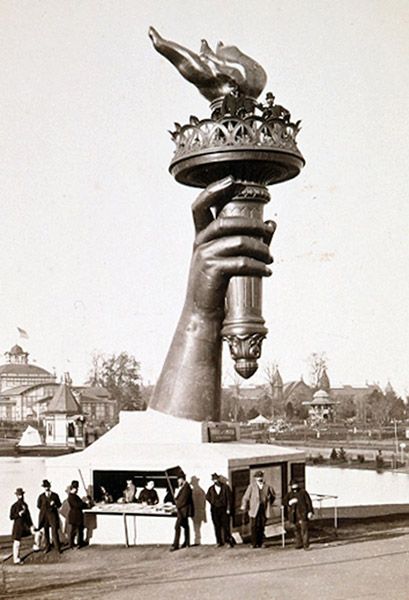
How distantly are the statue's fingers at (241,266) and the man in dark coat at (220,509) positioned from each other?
175 inches

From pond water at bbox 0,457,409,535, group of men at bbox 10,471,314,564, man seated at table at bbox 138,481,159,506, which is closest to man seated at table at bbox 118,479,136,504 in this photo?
man seated at table at bbox 138,481,159,506

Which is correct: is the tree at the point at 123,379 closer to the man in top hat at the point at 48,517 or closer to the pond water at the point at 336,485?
the pond water at the point at 336,485

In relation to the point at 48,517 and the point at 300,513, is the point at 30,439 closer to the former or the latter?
the point at 48,517

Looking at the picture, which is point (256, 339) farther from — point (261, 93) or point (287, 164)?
point (261, 93)

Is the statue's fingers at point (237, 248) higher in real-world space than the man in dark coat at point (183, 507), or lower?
higher

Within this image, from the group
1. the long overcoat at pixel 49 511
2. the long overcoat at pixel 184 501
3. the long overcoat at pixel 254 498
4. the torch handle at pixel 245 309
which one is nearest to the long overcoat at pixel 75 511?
the long overcoat at pixel 49 511

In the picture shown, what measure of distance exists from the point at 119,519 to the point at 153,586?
173 inches

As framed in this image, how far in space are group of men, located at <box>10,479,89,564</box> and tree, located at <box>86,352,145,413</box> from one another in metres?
55.6

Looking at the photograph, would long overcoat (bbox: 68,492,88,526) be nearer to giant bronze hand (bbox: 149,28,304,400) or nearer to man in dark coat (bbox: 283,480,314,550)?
man in dark coat (bbox: 283,480,314,550)

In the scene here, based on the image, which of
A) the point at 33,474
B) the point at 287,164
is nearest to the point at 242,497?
the point at 287,164

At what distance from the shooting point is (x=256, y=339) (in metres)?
17.4

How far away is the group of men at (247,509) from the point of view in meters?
14.3

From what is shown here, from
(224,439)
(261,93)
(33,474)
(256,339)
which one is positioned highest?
(261,93)

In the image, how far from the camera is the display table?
1544cm
